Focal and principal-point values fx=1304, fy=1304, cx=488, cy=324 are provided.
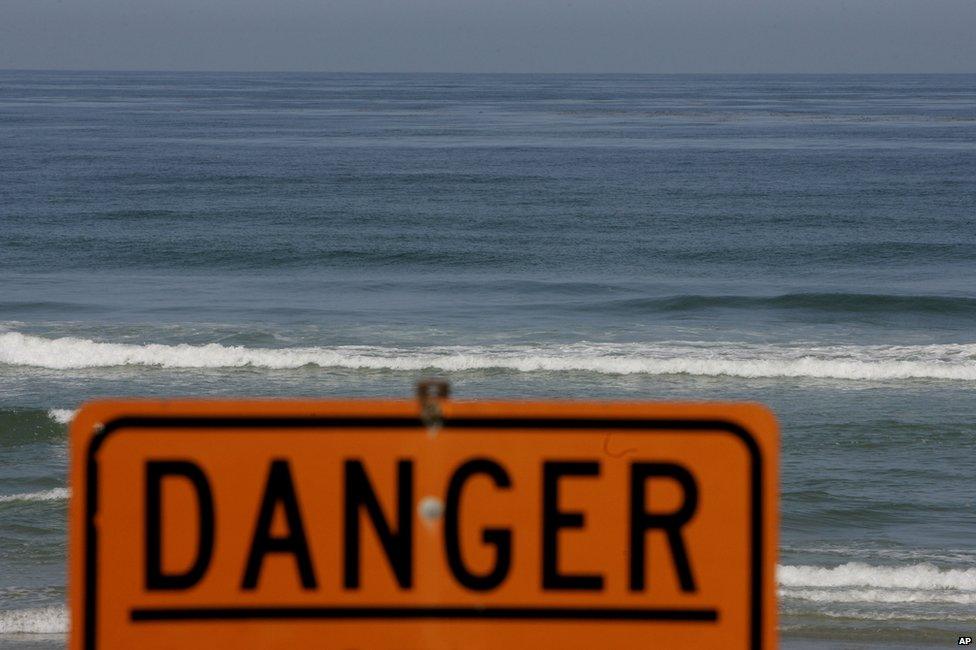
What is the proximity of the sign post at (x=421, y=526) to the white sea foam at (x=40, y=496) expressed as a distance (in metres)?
11.3

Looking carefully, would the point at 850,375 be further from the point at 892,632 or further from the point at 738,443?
the point at 738,443

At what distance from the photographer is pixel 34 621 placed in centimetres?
870

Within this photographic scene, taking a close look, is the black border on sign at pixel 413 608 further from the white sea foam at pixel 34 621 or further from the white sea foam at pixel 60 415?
the white sea foam at pixel 60 415

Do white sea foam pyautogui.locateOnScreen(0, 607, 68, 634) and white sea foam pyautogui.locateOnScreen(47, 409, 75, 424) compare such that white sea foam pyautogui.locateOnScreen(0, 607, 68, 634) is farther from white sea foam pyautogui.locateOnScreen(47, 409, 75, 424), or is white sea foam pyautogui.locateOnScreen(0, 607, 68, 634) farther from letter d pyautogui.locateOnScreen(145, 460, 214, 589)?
letter d pyautogui.locateOnScreen(145, 460, 214, 589)

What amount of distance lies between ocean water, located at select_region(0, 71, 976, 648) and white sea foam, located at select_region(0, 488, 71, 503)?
0.13 ft

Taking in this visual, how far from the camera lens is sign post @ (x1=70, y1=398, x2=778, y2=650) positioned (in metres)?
1.35

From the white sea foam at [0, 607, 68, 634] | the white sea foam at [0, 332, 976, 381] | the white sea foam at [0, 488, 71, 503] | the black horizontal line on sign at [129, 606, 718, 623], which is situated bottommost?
the white sea foam at [0, 607, 68, 634]

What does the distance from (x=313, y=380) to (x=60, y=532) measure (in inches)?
283

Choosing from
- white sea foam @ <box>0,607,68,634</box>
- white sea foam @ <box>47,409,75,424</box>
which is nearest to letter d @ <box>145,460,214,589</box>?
white sea foam @ <box>0,607,68,634</box>

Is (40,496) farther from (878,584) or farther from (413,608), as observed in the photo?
(413,608)

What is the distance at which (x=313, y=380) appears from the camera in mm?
18000

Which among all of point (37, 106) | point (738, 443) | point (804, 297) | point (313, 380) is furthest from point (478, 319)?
point (37, 106)

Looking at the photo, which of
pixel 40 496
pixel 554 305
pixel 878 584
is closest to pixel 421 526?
pixel 878 584

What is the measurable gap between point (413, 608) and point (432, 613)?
2cm
